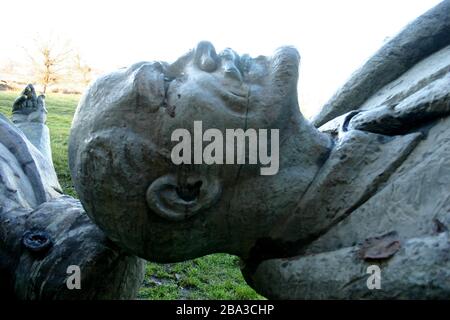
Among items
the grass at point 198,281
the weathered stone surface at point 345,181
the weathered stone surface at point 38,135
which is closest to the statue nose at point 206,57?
the weathered stone surface at point 345,181

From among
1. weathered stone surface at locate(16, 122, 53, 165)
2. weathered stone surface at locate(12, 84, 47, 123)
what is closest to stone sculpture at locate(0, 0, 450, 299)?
weathered stone surface at locate(16, 122, 53, 165)

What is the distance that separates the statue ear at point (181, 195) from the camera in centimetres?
177

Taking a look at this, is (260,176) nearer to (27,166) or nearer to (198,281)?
(27,166)

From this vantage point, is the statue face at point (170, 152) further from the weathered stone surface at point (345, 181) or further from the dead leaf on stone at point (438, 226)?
the dead leaf on stone at point (438, 226)

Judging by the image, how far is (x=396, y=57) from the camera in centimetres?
242

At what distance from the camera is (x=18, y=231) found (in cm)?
221

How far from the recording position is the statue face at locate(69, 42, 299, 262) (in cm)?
176

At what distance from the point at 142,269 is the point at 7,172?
2.87ft

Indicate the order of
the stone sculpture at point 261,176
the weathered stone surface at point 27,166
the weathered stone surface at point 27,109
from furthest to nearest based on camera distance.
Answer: the weathered stone surface at point 27,109
the weathered stone surface at point 27,166
the stone sculpture at point 261,176

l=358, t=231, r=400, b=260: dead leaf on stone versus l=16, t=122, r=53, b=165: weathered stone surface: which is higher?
l=16, t=122, r=53, b=165: weathered stone surface
